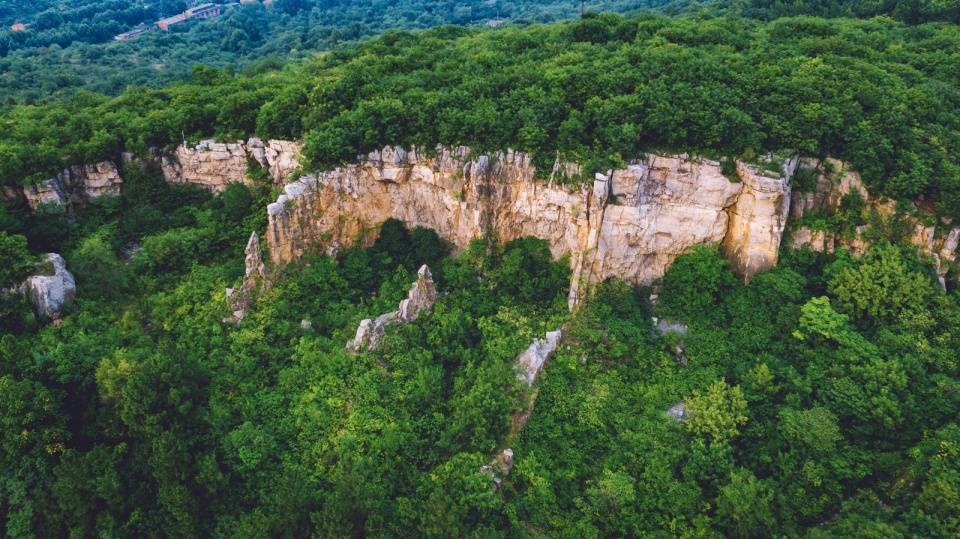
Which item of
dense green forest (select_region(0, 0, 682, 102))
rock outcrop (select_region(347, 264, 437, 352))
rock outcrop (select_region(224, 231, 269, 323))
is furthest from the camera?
dense green forest (select_region(0, 0, 682, 102))

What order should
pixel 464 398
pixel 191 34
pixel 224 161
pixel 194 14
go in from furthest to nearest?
1. pixel 194 14
2. pixel 191 34
3. pixel 224 161
4. pixel 464 398

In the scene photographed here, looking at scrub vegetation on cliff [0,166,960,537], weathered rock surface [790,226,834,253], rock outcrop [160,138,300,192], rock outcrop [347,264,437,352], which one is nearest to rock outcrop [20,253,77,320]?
scrub vegetation on cliff [0,166,960,537]

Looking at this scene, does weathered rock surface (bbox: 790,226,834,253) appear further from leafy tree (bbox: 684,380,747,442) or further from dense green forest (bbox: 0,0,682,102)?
dense green forest (bbox: 0,0,682,102)

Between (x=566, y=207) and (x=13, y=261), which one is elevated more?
(x=566, y=207)

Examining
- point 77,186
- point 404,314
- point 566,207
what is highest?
point 77,186

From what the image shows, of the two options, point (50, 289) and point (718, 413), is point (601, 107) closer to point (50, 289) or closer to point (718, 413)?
point (718, 413)

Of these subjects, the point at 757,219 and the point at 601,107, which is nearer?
the point at 757,219

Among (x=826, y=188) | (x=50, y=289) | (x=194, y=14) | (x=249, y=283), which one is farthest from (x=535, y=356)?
(x=194, y=14)
